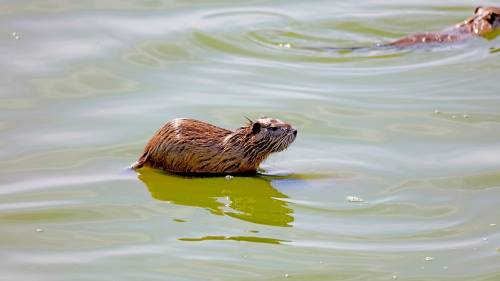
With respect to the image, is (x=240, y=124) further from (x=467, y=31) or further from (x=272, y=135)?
(x=467, y=31)

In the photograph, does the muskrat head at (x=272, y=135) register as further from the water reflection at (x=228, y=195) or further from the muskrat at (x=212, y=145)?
the water reflection at (x=228, y=195)

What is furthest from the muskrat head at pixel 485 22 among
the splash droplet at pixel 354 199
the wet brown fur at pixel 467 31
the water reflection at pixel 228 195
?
the splash droplet at pixel 354 199

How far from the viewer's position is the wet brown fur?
1023 cm

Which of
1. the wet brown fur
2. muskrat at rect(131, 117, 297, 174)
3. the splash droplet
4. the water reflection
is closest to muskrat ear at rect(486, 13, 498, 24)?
the wet brown fur

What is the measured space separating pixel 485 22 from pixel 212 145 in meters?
4.31

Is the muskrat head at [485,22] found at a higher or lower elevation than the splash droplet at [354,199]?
higher

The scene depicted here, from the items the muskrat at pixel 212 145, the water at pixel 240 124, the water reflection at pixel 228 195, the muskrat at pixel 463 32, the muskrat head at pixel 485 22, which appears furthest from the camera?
the muskrat head at pixel 485 22

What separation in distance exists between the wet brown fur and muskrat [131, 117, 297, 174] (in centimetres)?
332

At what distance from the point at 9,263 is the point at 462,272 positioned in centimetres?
235

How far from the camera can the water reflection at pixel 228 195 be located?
21.4 ft

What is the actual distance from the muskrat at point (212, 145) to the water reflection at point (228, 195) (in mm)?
92

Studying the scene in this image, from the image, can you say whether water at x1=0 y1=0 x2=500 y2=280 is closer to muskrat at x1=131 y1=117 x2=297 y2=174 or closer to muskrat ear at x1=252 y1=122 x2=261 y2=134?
muskrat at x1=131 y1=117 x2=297 y2=174

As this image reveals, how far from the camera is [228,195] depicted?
6.91 metres

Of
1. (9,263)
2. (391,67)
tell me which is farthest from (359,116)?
(9,263)
